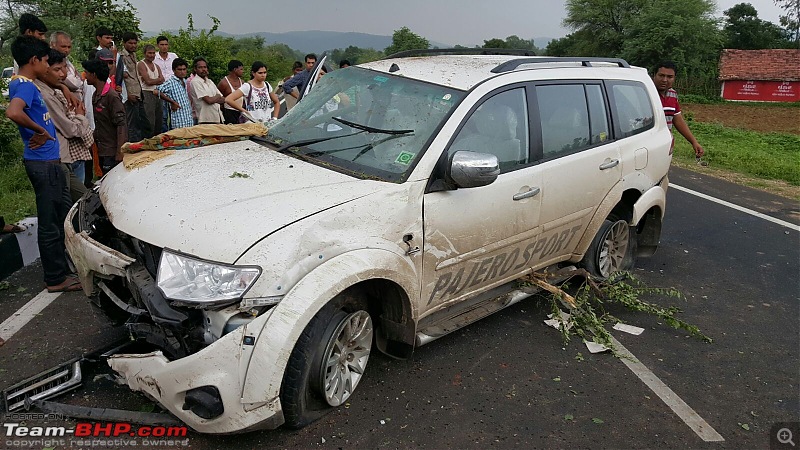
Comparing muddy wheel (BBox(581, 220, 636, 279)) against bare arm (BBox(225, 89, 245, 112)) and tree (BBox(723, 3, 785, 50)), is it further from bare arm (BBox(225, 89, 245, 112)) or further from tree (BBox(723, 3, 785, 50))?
tree (BBox(723, 3, 785, 50))

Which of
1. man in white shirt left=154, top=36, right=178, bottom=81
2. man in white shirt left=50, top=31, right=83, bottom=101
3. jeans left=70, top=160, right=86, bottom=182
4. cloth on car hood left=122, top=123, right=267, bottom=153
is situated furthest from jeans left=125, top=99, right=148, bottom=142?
cloth on car hood left=122, top=123, right=267, bottom=153

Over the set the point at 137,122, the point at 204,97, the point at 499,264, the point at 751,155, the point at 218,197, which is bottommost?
the point at 751,155

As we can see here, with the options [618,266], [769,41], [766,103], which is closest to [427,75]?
[618,266]

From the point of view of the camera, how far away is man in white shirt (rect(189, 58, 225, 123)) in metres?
8.10

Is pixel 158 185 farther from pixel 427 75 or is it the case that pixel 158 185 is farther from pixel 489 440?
pixel 489 440

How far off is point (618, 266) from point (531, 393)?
225 cm

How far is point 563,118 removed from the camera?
4.49m

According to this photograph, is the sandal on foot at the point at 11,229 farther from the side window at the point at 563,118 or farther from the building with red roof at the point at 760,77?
the building with red roof at the point at 760,77

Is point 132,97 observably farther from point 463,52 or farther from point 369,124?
point 369,124

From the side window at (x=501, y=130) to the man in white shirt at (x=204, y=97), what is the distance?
17.2 feet

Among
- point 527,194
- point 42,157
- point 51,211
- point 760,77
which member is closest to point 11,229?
point 51,211

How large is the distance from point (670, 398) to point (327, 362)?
85.5 inches

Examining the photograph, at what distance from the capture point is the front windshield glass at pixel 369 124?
11.9 feet

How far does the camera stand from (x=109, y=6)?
44.6 ft
